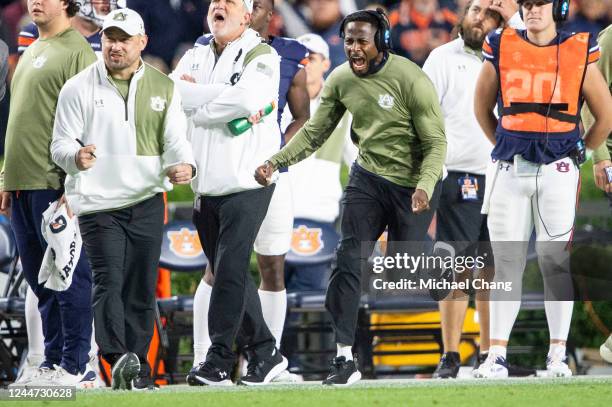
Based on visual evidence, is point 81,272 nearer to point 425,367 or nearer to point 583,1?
point 425,367

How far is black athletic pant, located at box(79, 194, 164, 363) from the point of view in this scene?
304 inches

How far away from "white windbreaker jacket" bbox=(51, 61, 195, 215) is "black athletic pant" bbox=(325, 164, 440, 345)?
0.94 m

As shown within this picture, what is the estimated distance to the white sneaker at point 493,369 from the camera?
330 inches

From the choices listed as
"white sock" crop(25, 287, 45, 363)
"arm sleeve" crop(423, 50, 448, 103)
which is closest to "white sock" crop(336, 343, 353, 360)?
"white sock" crop(25, 287, 45, 363)

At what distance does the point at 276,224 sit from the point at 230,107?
0.97m

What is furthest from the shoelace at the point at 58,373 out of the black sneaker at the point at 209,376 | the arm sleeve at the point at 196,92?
the arm sleeve at the point at 196,92

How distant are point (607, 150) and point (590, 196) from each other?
2.92 meters

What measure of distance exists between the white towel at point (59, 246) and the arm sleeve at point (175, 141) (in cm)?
76

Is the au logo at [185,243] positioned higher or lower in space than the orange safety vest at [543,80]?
lower

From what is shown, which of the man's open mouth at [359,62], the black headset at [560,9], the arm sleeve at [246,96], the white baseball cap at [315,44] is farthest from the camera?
the white baseball cap at [315,44]

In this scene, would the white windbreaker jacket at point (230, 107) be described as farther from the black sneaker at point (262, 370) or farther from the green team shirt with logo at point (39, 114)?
the black sneaker at point (262, 370)

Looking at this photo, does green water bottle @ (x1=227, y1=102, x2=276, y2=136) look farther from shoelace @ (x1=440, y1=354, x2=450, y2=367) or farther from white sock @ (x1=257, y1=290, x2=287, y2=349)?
shoelace @ (x1=440, y1=354, x2=450, y2=367)

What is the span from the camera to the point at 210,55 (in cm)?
828

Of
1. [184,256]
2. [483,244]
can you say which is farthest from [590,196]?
[184,256]
